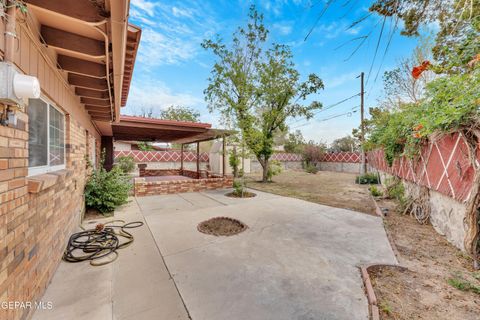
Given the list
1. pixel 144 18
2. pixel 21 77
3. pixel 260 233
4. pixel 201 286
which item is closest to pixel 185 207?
pixel 260 233

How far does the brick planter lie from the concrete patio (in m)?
3.47

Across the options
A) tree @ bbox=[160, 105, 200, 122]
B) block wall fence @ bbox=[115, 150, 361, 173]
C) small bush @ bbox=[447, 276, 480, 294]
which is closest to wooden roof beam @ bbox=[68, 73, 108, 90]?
small bush @ bbox=[447, 276, 480, 294]

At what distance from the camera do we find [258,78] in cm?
1024

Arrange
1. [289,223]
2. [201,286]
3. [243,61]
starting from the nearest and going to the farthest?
[201,286]
[289,223]
[243,61]

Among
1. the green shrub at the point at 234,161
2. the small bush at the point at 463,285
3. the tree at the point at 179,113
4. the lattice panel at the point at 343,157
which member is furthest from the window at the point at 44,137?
the tree at the point at 179,113

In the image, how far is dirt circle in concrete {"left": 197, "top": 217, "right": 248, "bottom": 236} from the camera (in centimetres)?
405

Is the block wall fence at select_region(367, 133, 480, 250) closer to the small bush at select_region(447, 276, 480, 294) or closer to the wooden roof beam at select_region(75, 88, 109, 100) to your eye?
the small bush at select_region(447, 276, 480, 294)

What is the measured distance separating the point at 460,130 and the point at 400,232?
7.25 ft

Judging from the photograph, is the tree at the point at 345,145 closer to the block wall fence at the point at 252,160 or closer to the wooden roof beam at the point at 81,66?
the block wall fence at the point at 252,160

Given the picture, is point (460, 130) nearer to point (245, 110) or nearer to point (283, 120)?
point (245, 110)

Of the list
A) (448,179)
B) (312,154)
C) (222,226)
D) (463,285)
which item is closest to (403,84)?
(312,154)

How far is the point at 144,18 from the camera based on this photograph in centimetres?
268

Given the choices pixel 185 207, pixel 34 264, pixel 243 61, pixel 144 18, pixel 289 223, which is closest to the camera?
pixel 34 264

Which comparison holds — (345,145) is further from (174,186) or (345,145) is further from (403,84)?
(174,186)
